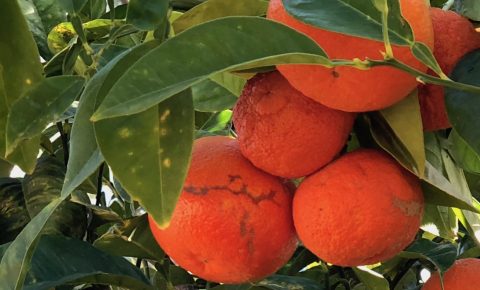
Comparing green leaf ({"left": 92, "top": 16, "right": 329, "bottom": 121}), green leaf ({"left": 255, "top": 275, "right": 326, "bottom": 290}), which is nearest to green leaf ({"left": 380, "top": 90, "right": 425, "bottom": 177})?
green leaf ({"left": 92, "top": 16, "right": 329, "bottom": 121})

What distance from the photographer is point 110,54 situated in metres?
0.79

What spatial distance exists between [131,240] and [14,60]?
0.88 ft

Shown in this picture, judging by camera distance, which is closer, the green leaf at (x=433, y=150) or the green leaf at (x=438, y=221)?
the green leaf at (x=433, y=150)

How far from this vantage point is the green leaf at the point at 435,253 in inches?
31.7

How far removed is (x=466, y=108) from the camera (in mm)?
579

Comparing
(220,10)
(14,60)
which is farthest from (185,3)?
(14,60)

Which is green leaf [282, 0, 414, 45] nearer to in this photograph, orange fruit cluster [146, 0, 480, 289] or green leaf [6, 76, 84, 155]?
orange fruit cluster [146, 0, 480, 289]

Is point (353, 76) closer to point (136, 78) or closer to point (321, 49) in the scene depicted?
point (321, 49)

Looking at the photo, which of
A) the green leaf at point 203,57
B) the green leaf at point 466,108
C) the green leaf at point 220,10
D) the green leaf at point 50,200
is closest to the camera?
the green leaf at point 203,57

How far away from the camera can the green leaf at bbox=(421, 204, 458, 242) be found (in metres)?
0.79

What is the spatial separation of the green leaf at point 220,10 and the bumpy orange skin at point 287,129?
0.09 metres

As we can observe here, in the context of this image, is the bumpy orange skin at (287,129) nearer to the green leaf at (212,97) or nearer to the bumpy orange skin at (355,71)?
the bumpy orange skin at (355,71)

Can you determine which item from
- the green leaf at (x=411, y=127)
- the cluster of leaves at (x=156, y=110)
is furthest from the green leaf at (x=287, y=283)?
the green leaf at (x=411, y=127)

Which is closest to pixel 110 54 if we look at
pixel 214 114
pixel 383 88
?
pixel 214 114
